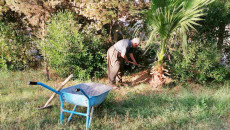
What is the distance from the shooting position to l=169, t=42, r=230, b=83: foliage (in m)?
5.12

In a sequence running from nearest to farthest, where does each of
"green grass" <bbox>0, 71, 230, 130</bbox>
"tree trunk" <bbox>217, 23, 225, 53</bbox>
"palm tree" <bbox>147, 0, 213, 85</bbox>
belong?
"green grass" <bbox>0, 71, 230, 130</bbox> < "palm tree" <bbox>147, 0, 213, 85</bbox> < "tree trunk" <bbox>217, 23, 225, 53</bbox>

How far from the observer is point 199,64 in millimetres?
5148

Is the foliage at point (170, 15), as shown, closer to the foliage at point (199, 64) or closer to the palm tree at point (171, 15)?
the palm tree at point (171, 15)

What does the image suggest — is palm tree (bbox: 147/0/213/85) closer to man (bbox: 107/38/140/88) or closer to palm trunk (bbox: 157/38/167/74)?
palm trunk (bbox: 157/38/167/74)

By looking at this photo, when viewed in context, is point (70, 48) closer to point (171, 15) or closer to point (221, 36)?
point (171, 15)

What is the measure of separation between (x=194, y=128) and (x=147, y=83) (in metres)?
2.81

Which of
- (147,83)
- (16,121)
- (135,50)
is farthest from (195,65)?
(16,121)

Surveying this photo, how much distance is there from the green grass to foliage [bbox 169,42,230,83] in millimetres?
527

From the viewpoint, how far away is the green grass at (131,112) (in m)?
3.33

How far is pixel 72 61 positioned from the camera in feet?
19.6

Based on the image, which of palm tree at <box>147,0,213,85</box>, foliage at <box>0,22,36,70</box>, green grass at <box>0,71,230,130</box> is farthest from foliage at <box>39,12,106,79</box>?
palm tree at <box>147,0,213,85</box>

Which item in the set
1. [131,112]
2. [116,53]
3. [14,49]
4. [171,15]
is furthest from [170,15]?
[14,49]

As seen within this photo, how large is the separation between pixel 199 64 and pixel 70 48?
12.8ft

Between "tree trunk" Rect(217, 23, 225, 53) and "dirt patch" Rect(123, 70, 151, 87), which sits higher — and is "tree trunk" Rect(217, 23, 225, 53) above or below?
A: above
